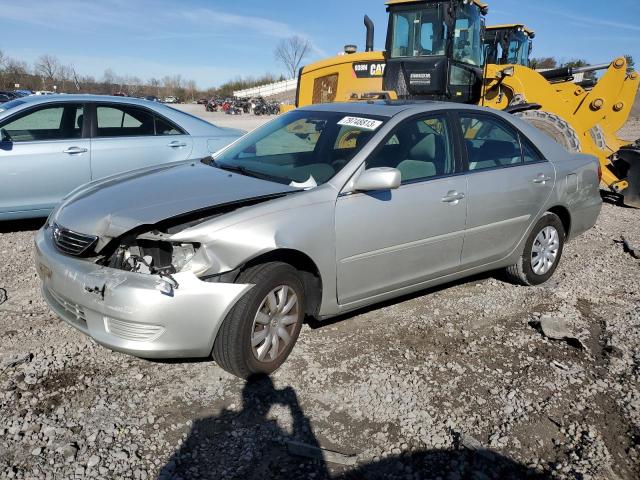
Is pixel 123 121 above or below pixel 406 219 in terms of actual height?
above

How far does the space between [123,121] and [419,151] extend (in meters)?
3.85

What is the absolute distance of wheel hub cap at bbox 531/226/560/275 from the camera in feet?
15.7

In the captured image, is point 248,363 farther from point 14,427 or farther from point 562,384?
point 562,384

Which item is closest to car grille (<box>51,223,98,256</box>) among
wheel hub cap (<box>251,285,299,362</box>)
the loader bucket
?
wheel hub cap (<box>251,285,299,362</box>)

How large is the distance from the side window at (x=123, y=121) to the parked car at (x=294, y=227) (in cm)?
242

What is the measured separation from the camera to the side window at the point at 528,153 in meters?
4.60

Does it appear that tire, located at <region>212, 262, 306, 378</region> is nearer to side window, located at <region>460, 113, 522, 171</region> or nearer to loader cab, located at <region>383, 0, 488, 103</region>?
side window, located at <region>460, 113, 522, 171</region>

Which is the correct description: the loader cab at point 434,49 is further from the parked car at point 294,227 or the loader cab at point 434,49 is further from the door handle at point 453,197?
the door handle at point 453,197

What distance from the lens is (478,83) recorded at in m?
9.06

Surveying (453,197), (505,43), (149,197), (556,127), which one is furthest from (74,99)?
(505,43)

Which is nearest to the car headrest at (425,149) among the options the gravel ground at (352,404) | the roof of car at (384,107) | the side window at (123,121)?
the roof of car at (384,107)

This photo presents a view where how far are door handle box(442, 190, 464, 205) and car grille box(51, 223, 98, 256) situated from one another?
7.75ft

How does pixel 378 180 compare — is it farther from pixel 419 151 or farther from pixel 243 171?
pixel 243 171

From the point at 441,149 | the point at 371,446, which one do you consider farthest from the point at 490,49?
the point at 371,446
